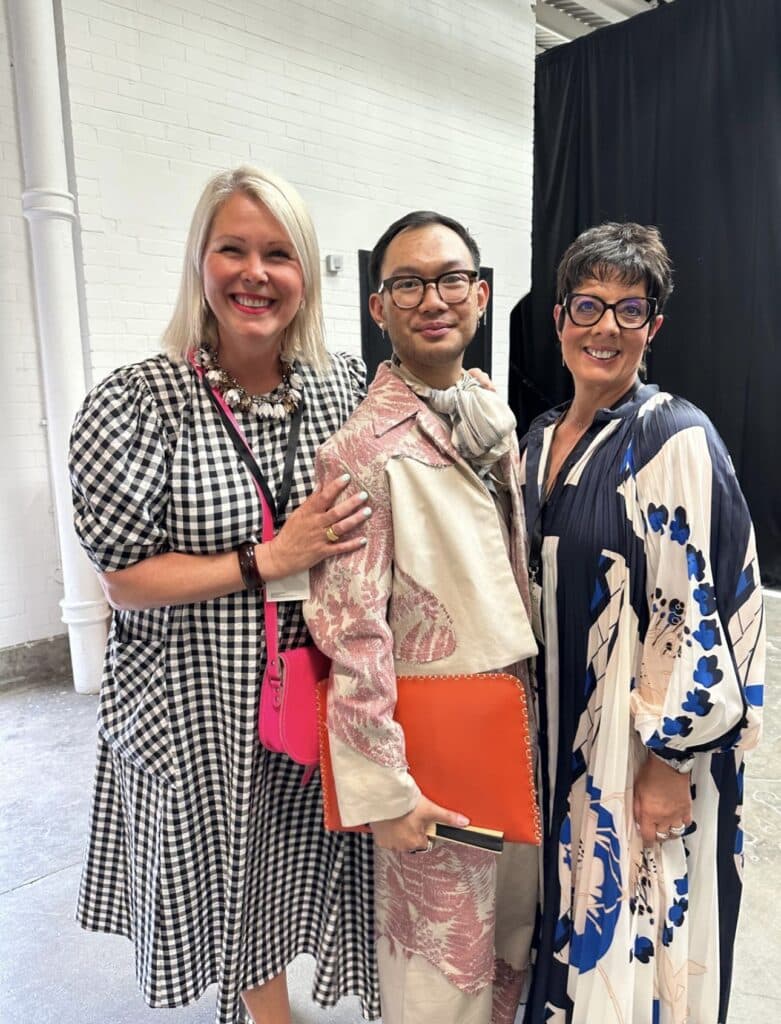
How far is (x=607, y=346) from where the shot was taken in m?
1.19

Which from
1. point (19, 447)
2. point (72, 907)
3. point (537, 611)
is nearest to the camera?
point (537, 611)

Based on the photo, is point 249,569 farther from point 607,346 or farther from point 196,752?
point 607,346

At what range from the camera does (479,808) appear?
1.03 meters

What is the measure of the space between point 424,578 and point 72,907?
69.6 inches

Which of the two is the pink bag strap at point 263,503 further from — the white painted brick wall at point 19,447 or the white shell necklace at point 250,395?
the white painted brick wall at point 19,447

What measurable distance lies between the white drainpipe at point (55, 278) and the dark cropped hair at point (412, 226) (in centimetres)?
256

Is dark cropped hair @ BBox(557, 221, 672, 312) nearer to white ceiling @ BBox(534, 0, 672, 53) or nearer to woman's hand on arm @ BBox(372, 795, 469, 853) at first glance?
woman's hand on arm @ BBox(372, 795, 469, 853)

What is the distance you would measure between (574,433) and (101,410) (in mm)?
818

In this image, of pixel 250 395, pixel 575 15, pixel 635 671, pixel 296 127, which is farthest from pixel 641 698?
pixel 575 15

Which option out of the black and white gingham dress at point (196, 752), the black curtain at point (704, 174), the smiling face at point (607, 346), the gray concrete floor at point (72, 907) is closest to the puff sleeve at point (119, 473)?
the black and white gingham dress at point (196, 752)

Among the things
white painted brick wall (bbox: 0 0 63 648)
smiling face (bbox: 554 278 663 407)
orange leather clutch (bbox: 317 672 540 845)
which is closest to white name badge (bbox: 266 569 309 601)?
orange leather clutch (bbox: 317 672 540 845)

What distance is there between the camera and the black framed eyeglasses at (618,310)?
118 cm

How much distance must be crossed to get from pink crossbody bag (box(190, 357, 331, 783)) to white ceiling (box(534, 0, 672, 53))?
5.92 metres

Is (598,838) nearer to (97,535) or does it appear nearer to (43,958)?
(97,535)
